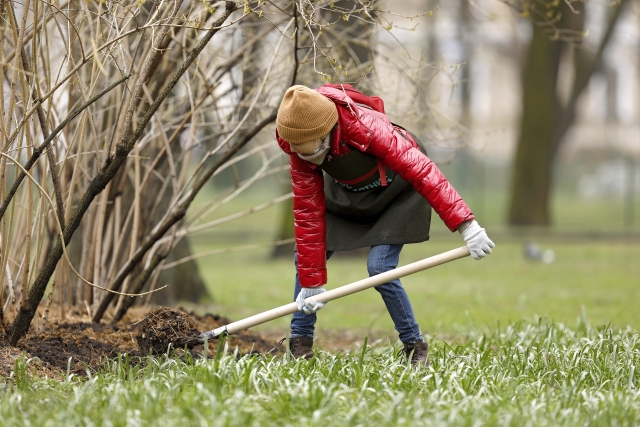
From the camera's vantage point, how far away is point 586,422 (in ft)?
9.61

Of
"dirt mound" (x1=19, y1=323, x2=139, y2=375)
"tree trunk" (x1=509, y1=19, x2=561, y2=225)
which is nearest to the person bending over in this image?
"dirt mound" (x1=19, y1=323, x2=139, y2=375)

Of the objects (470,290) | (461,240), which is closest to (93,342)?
(470,290)

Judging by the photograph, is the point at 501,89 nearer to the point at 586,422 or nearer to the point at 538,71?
the point at 538,71

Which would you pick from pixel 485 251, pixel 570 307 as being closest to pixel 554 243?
pixel 570 307

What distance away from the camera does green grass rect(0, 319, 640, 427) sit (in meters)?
2.90

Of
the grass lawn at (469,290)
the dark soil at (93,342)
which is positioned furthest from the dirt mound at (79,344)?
the grass lawn at (469,290)

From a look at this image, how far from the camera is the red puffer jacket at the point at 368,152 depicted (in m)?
3.76

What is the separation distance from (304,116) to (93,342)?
5.67 feet

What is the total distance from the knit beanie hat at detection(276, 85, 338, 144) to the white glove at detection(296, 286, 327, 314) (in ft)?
2.58

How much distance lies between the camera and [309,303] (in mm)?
3969

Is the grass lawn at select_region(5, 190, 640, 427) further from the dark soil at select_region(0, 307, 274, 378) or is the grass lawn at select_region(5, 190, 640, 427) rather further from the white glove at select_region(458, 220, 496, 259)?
the white glove at select_region(458, 220, 496, 259)

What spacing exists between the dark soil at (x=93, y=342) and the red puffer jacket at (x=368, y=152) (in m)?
0.59

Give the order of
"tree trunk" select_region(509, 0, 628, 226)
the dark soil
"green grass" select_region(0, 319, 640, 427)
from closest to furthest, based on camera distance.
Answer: "green grass" select_region(0, 319, 640, 427) → the dark soil → "tree trunk" select_region(509, 0, 628, 226)

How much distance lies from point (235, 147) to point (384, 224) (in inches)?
43.5
